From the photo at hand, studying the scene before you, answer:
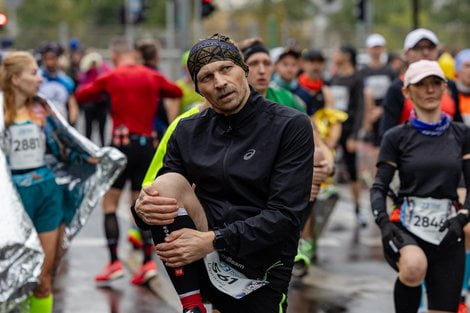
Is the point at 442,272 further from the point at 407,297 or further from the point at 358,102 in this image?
the point at 358,102

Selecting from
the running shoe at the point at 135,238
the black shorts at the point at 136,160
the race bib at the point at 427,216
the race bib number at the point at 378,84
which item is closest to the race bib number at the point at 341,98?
the race bib number at the point at 378,84

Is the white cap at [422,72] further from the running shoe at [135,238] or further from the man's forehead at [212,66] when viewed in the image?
the running shoe at [135,238]

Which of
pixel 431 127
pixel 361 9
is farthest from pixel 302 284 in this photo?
pixel 361 9

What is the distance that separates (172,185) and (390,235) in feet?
6.31

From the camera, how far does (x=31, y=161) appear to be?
6.90 m

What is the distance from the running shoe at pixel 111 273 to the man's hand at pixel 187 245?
15.5 feet

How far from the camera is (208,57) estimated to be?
14.3 ft

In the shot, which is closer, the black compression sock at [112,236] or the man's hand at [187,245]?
the man's hand at [187,245]

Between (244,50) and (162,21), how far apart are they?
6006 centimetres

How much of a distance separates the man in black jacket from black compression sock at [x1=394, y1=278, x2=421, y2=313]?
1552mm

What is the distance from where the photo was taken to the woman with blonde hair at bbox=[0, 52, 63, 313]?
6.78 m

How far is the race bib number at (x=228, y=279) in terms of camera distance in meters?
4.38

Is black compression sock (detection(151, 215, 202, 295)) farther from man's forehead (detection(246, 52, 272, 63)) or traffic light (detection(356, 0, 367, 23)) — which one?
traffic light (detection(356, 0, 367, 23))

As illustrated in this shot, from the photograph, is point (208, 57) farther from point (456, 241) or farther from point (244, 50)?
point (244, 50)
